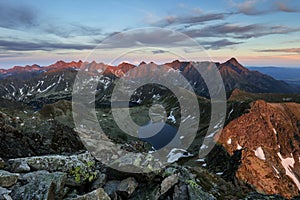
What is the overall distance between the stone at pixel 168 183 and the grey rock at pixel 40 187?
219 inches

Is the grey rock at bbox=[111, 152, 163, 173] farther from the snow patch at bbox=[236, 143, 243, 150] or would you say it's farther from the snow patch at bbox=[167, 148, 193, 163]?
the snow patch at bbox=[236, 143, 243, 150]

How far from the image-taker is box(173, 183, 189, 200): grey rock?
45.4 ft

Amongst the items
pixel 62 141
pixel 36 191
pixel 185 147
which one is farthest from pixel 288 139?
pixel 36 191

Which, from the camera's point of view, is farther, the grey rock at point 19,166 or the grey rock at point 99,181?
the grey rock at point 99,181

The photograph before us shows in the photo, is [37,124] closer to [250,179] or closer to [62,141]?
[62,141]

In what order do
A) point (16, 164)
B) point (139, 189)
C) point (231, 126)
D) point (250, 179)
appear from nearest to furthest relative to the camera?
point (16, 164) → point (139, 189) → point (250, 179) → point (231, 126)

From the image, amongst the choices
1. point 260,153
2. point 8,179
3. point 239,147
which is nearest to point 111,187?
point 8,179

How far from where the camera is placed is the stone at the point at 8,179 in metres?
11.7

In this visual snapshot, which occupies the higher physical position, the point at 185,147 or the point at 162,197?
the point at 162,197

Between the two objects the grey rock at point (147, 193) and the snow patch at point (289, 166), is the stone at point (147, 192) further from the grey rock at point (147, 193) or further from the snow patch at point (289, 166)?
the snow patch at point (289, 166)

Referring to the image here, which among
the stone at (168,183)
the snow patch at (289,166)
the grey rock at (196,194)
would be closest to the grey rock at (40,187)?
the stone at (168,183)

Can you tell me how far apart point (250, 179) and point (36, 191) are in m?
102

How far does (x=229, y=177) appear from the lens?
Result: 326 ft

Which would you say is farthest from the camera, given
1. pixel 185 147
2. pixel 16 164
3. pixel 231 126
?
pixel 185 147
